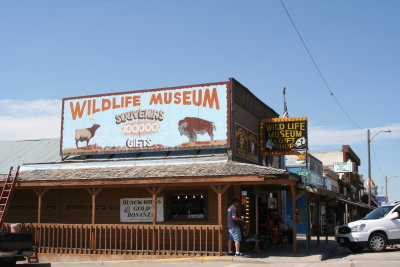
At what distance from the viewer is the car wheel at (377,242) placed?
17.4 metres

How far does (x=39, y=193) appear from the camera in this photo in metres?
18.2

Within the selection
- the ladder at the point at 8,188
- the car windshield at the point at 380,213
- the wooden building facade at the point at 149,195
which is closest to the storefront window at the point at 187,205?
the wooden building facade at the point at 149,195

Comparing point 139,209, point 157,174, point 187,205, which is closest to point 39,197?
point 139,209

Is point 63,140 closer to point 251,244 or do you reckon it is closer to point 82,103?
point 82,103

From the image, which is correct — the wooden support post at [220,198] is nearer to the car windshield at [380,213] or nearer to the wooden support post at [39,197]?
the car windshield at [380,213]

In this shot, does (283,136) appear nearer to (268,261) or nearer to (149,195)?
(149,195)

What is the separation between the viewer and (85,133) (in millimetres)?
20328

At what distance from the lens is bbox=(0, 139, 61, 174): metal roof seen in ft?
73.1

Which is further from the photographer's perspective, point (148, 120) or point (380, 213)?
point (148, 120)

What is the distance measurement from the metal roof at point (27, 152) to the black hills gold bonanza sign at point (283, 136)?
852 centimetres

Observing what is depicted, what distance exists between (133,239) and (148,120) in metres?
4.34

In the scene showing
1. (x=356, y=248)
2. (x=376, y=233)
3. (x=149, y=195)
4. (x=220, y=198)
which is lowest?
(x=356, y=248)

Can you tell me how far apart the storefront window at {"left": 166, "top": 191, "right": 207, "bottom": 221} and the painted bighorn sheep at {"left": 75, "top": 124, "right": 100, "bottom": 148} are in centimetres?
444

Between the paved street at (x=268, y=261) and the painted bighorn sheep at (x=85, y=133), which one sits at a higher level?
the painted bighorn sheep at (x=85, y=133)
